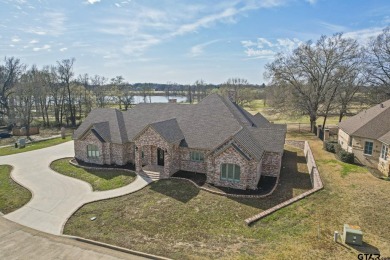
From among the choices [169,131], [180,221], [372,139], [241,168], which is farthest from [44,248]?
[372,139]

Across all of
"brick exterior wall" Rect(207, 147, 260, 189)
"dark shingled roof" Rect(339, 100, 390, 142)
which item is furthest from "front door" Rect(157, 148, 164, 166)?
"dark shingled roof" Rect(339, 100, 390, 142)

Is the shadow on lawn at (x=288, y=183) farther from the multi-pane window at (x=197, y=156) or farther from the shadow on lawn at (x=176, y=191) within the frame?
the multi-pane window at (x=197, y=156)

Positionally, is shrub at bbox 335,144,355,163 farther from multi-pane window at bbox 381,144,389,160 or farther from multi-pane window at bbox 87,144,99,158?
multi-pane window at bbox 87,144,99,158

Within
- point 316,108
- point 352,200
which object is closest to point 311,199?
point 352,200

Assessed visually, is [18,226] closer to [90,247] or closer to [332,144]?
[90,247]

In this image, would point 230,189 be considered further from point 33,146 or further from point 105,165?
point 33,146

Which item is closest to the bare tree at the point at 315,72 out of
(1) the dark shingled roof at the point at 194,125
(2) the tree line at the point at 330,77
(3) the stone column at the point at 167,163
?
(2) the tree line at the point at 330,77
